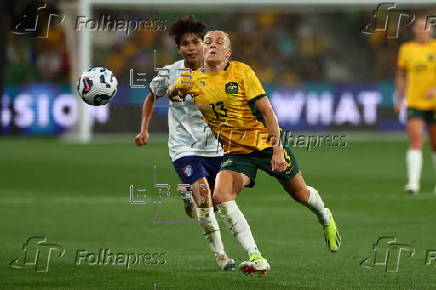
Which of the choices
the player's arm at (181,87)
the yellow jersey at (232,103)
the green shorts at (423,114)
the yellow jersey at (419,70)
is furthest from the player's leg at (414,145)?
the player's arm at (181,87)

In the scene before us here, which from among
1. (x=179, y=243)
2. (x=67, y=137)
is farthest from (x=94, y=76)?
(x=67, y=137)

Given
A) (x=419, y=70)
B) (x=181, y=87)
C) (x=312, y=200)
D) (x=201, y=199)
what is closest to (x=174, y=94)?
(x=181, y=87)

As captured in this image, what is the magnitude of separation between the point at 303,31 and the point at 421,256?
22029mm

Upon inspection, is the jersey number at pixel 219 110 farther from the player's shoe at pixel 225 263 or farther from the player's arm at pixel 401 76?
the player's arm at pixel 401 76

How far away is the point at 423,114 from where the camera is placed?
14578mm

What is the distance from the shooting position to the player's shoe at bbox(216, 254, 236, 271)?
8.63m

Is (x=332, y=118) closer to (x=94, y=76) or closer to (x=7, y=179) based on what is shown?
(x=7, y=179)

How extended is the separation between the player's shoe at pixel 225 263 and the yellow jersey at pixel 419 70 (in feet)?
21.7

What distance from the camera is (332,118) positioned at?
25.7 metres

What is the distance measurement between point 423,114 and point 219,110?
6.92 m

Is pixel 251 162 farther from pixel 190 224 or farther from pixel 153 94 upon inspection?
pixel 190 224

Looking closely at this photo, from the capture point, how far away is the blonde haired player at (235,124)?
802cm

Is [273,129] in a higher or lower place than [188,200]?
higher

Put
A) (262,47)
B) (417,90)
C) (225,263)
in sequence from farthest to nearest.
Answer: (262,47), (417,90), (225,263)
